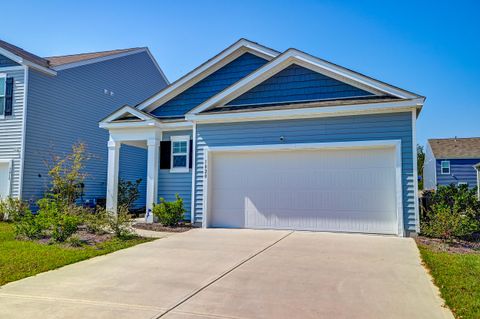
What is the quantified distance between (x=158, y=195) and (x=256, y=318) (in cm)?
889

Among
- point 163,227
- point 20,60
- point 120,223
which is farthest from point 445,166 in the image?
point 20,60

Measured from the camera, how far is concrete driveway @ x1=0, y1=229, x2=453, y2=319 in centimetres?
416

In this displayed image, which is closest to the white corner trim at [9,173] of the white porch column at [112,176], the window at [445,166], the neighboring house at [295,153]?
the white porch column at [112,176]

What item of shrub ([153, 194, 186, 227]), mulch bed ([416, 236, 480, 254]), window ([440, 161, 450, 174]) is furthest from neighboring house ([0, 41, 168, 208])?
window ([440, 161, 450, 174])

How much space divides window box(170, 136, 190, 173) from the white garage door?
146 centimetres

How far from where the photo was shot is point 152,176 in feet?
39.6

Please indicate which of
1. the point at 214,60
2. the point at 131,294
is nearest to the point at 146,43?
the point at 214,60

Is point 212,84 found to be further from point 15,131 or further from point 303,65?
point 15,131

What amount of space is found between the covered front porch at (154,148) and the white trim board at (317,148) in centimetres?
131

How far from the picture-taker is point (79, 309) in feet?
13.8

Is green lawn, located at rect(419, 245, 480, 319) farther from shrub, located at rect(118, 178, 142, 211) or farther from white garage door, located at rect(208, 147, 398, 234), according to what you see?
shrub, located at rect(118, 178, 142, 211)

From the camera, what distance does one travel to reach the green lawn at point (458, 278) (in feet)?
14.1

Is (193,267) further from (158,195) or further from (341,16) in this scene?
(341,16)

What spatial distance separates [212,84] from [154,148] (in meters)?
3.13
